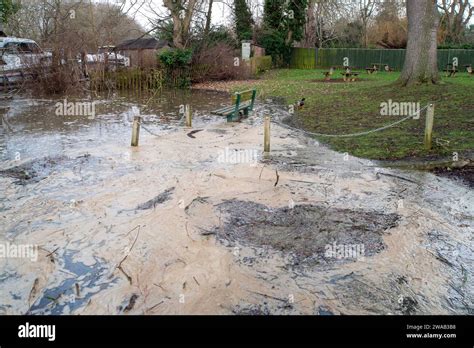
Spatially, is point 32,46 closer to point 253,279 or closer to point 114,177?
point 114,177

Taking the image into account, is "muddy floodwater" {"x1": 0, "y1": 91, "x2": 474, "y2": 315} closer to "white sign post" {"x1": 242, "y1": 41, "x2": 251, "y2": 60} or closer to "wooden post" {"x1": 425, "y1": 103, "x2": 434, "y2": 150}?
"wooden post" {"x1": 425, "y1": 103, "x2": 434, "y2": 150}

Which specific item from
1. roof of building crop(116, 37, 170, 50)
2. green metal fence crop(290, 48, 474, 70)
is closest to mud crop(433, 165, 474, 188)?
green metal fence crop(290, 48, 474, 70)

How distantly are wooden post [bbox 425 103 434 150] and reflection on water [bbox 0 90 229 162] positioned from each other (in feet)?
23.3

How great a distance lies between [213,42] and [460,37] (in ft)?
67.8

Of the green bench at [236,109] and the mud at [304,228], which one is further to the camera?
the green bench at [236,109]

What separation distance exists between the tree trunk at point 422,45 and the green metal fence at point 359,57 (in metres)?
15.6

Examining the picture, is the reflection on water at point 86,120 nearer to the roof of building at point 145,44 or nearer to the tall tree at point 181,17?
the tall tree at point 181,17

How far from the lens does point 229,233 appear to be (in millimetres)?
6125

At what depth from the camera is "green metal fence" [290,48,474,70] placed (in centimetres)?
3092

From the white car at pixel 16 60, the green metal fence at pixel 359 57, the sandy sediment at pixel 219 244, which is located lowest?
the sandy sediment at pixel 219 244

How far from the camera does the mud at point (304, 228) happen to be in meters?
5.73

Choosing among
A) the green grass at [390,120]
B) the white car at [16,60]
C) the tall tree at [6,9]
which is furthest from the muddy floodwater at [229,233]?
the tall tree at [6,9]

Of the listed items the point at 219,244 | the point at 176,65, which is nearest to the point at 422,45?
the point at 176,65

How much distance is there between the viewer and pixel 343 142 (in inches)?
437
